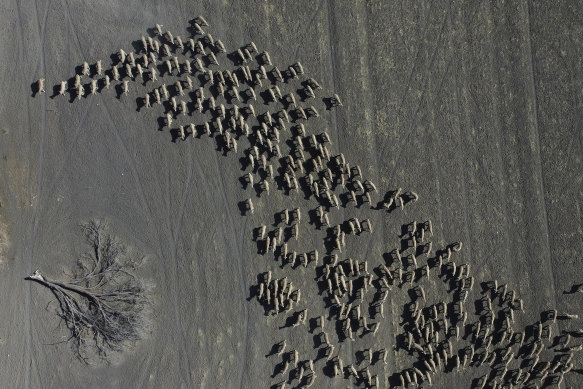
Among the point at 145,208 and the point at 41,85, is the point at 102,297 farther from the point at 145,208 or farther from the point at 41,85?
the point at 41,85

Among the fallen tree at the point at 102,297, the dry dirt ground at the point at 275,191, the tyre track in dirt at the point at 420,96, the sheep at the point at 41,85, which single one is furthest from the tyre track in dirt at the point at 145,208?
the tyre track in dirt at the point at 420,96

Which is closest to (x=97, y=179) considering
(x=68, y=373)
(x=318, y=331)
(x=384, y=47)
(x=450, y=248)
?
(x=68, y=373)

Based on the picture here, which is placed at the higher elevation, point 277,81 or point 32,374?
point 277,81

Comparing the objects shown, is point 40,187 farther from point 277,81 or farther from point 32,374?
point 277,81

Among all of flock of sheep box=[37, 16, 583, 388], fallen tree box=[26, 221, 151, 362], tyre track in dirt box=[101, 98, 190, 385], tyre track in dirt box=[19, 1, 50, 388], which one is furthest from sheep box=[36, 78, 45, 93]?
fallen tree box=[26, 221, 151, 362]

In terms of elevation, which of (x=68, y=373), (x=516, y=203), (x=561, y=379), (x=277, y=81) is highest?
(x=277, y=81)

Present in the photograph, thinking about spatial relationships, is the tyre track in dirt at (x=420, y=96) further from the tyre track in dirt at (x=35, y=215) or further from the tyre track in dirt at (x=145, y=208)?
the tyre track in dirt at (x=35, y=215)

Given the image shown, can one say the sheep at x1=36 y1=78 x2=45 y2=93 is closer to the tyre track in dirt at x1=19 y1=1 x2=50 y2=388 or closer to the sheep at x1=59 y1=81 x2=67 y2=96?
the tyre track in dirt at x1=19 y1=1 x2=50 y2=388
